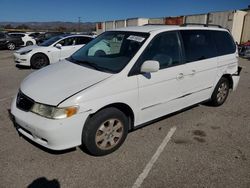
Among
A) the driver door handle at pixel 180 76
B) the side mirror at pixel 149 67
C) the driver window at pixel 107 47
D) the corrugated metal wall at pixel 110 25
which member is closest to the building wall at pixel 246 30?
the corrugated metal wall at pixel 110 25

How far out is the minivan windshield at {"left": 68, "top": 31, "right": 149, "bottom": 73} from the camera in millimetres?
3438

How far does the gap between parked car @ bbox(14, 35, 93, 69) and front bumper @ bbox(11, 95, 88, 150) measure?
23.5 ft

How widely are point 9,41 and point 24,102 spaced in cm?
1977

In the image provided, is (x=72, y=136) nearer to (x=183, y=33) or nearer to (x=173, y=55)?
(x=173, y=55)

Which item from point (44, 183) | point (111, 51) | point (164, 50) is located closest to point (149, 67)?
point (164, 50)

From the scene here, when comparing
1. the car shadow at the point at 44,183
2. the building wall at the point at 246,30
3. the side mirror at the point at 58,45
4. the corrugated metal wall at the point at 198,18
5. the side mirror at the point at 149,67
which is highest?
the corrugated metal wall at the point at 198,18

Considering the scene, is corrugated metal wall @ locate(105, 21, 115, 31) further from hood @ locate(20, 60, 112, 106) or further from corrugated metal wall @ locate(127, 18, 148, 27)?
hood @ locate(20, 60, 112, 106)

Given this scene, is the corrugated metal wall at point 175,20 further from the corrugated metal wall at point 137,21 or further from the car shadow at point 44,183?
the car shadow at point 44,183

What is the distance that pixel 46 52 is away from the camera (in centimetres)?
964

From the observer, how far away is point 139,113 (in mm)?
3475

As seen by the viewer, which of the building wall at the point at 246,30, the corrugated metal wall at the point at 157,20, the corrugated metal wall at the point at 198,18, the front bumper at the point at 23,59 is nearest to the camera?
the front bumper at the point at 23,59

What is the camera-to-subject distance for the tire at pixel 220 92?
16.3ft

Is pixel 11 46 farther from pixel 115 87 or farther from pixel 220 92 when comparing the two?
pixel 115 87

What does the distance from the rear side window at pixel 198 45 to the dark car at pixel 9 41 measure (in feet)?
64.9
